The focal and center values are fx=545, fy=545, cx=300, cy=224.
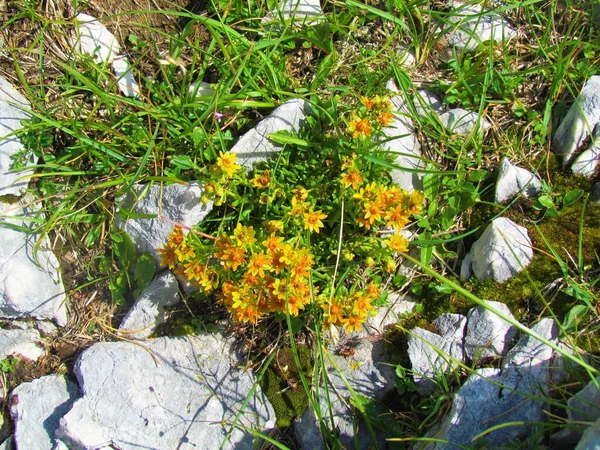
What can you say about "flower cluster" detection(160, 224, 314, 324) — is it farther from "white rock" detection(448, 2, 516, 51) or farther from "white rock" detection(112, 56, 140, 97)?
"white rock" detection(448, 2, 516, 51)

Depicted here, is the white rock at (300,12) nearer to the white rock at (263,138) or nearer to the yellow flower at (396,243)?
the white rock at (263,138)

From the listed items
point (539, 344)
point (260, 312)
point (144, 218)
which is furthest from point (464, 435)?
point (144, 218)

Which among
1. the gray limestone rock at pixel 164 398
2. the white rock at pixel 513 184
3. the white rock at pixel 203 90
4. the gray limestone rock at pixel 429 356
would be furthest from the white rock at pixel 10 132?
the white rock at pixel 513 184

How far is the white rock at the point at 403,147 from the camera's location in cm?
343

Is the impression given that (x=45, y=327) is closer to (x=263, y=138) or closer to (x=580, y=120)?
(x=263, y=138)

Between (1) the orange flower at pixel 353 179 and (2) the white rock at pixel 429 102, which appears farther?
(2) the white rock at pixel 429 102

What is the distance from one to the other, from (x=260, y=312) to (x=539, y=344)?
1466 mm

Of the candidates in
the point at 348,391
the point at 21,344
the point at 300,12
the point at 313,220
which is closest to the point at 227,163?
the point at 313,220

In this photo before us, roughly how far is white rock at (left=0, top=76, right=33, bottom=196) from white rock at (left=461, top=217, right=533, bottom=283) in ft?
9.63

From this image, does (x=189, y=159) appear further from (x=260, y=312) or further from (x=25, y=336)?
(x=25, y=336)

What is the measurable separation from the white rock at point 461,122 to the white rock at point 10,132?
9.00 feet

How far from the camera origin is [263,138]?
344 cm

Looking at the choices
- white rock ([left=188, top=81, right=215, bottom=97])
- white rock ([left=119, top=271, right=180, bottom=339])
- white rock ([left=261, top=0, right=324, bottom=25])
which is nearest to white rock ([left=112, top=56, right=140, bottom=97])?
white rock ([left=188, top=81, right=215, bottom=97])

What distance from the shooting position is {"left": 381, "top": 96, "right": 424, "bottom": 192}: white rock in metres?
3.43
